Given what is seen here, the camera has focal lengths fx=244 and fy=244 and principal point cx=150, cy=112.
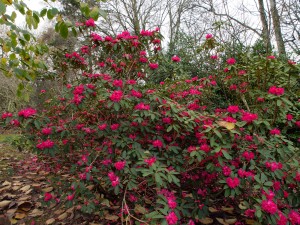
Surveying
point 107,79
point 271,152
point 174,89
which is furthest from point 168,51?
point 271,152

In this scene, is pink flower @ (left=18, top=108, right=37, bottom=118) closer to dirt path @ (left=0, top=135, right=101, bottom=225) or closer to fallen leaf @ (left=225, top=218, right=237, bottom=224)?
dirt path @ (left=0, top=135, right=101, bottom=225)

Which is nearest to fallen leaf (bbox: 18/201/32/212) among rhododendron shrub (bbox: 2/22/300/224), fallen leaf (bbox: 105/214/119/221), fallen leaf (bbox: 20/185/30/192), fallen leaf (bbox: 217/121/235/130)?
fallen leaf (bbox: 20/185/30/192)

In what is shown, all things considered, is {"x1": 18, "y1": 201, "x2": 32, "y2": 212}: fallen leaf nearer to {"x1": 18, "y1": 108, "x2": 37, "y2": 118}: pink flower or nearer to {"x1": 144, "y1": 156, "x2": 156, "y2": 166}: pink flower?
{"x1": 18, "y1": 108, "x2": 37, "y2": 118}: pink flower

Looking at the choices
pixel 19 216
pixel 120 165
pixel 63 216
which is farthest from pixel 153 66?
pixel 19 216

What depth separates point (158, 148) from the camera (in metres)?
1.97

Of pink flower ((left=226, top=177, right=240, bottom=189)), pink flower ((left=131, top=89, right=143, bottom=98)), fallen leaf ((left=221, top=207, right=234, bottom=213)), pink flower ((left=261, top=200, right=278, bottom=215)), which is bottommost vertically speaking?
fallen leaf ((left=221, top=207, right=234, bottom=213))

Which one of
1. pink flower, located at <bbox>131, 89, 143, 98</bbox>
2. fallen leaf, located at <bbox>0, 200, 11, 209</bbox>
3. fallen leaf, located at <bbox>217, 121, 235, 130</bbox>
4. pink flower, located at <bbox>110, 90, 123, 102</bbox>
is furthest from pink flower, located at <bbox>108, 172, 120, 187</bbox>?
fallen leaf, located at <bbox>0, 200, 11, 209</bbox>

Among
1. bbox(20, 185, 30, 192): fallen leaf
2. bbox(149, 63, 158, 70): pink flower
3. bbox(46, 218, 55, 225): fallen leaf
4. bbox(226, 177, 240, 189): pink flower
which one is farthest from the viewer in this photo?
bbox(20, 185, 30, 192): fallen leaf

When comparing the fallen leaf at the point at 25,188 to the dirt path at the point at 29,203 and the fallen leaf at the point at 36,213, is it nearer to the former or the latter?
the dirt path at the point at 29,203

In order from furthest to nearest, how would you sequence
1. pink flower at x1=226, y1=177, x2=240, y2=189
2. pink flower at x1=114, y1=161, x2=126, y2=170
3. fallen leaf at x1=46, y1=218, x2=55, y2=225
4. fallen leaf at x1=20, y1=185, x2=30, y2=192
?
fallen leaf at x1=20, y1=185, x2=30, y2=192 → fallen leaf at x1=46, y1=218, x2=55, y2=225 → pink flower at x1=114, y1=161, x2=126, y2=170 → pink flower at x1=226, y1=177, x2=240, y2=189

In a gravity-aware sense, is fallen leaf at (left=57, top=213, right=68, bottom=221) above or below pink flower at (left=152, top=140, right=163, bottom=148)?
below

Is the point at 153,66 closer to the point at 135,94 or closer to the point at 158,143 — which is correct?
the point at 135,94

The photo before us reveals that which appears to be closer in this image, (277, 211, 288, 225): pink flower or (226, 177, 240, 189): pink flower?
(277, 211, 288, 225): pink flower

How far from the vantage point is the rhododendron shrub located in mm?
1614
